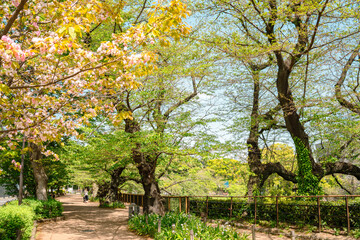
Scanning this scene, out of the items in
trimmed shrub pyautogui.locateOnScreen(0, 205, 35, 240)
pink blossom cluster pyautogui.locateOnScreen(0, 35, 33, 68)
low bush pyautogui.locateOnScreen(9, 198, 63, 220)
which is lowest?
low bush pyautogui.locateOnScreen(9, 198, 63, 220)

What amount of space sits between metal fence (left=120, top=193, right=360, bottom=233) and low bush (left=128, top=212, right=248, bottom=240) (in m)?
3.94

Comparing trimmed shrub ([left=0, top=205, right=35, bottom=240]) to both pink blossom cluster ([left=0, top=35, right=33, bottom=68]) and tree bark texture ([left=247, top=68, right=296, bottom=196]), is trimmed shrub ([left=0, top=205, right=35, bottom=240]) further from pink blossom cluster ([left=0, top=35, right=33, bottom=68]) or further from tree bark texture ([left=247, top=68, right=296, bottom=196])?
tree bark texture ([left=247, top=68, right=296, bottom=196])

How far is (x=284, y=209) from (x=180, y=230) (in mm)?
5936

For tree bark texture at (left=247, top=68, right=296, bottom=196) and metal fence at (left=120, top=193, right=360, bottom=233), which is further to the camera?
tree bark texture at (left=247, top=68, right=296, bottom=196)

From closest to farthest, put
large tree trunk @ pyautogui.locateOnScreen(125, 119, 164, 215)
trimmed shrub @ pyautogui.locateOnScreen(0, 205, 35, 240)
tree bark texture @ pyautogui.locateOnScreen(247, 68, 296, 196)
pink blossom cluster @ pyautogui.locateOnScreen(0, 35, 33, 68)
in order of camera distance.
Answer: pink blossom cluster @ pyautogui.locateOnScreen(0, 35, 33, 68)
trimmed shrub @ pyautogui.locateOnScreen(0, 205, 35, 240)
large tree trunk @ pyautogui.locateOnScreen(125, 119, 164, 215)
tree bark texture @ pyautogui.locateOnScreen(247, 68, 296, 196)

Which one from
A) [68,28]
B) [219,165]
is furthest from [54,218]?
[68,28]

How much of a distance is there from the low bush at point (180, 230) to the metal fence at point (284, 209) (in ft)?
12.9

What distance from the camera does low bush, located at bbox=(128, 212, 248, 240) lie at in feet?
27.2

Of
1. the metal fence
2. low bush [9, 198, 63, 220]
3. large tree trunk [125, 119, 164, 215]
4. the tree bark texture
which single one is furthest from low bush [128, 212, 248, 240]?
the tree bark texture

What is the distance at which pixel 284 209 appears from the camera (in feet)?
41.5

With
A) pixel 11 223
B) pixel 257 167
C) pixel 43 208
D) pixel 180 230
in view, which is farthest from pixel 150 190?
pixel 11 223

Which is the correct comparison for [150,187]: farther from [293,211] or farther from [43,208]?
[293,211]

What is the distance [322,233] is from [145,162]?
8.33m

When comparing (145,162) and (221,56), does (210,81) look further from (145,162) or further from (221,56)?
(145,162)
